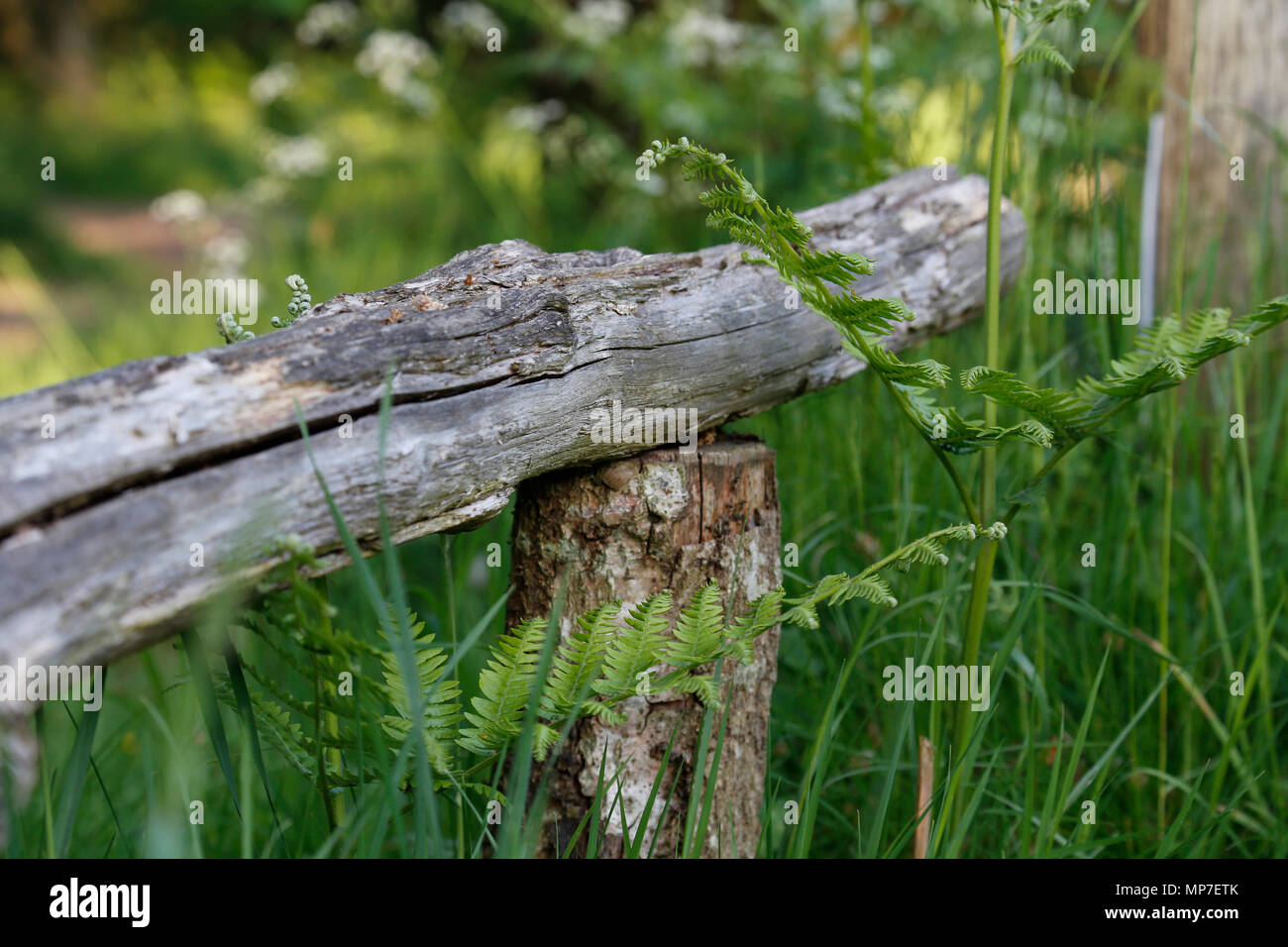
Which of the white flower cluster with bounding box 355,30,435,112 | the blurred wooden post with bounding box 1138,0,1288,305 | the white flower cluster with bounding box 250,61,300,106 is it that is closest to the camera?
the blurred wooden post with bounding box 1138,0,1288,305

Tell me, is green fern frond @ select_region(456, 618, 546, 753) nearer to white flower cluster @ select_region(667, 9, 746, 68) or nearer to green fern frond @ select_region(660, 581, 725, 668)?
green fern frond @ select_region(660, 581, 725, 668)

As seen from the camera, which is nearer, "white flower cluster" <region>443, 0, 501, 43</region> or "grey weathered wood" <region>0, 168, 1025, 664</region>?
"grey weathered wood" <region>0, 168, 1025, 664</region>

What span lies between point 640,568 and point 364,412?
0.48m

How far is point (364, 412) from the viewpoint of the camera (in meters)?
1.11

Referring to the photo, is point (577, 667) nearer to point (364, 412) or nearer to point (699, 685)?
point (699, 685)

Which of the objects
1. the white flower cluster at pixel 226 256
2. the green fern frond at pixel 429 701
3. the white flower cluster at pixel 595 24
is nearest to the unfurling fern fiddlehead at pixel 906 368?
the green fern frond at pixel 429 701

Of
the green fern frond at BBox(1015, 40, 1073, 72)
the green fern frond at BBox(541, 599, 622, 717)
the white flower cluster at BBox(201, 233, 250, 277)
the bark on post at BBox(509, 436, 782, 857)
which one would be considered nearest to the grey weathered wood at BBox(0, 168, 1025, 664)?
the bark on post at BBox(509, 436, 782, 857)

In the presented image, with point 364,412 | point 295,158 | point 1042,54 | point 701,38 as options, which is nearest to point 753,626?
point 364,412

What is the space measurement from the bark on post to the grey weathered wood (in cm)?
8

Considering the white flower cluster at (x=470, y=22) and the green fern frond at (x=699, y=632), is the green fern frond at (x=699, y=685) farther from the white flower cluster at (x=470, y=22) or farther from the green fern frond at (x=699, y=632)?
the white flower cluster at (x=470, y=22)

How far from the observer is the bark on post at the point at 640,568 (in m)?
1.40

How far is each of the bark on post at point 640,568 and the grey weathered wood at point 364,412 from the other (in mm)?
81

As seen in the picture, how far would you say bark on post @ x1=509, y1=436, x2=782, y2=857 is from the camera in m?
1.40
